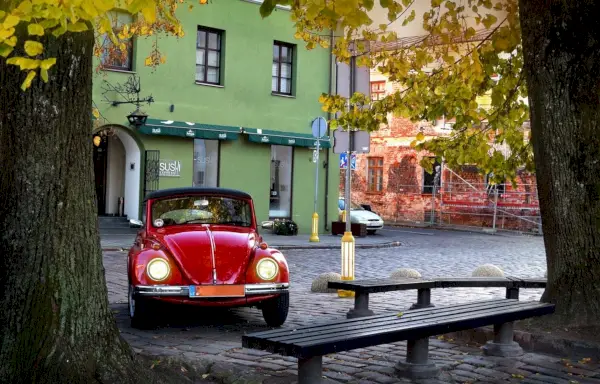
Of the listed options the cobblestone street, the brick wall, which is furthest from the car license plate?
the brick wall

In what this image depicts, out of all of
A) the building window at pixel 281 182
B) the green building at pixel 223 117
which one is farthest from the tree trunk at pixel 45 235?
the building window at pixel 281 182

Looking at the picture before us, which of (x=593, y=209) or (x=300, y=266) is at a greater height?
(x=593, y=209)

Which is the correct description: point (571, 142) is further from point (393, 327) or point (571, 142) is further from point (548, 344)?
point (393, 327)

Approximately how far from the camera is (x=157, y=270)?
27.7 ft

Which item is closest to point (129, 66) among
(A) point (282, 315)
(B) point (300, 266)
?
(B) point (300, 266)

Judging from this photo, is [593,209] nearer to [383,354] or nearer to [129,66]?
[383,354]

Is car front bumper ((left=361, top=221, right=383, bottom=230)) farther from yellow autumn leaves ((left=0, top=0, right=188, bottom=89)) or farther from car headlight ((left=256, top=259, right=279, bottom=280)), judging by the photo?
yellow autumn leaves ((left=0, top=0, right=188, bottom=89))

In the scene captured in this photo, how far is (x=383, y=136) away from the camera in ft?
143

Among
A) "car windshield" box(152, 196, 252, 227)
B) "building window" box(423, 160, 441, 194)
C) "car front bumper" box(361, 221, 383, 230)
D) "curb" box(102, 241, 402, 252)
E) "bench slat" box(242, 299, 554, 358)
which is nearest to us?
"bench slat" box(242, 299, 554, 358)

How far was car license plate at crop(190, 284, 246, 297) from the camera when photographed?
838 cm

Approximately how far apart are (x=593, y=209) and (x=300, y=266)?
381 inches

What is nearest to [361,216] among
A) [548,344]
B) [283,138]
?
[283,138]

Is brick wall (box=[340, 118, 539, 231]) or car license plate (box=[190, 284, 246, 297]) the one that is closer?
car license plate (box=[190, 284, 246, 297])

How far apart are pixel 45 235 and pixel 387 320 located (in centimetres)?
268
